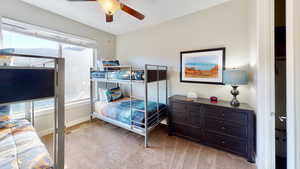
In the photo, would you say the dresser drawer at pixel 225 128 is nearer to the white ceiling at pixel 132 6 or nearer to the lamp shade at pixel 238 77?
the lamp shade at pixel 238 77

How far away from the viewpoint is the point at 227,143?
6.57 ft

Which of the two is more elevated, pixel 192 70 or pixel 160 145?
pixel 192 70

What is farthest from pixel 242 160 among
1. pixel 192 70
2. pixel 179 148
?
pixel 192 70

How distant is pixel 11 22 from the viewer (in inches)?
86.0

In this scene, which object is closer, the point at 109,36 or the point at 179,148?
the point at 179,148

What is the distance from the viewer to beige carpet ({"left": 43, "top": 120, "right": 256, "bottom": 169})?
1.80 metres

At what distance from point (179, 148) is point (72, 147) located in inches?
77.7

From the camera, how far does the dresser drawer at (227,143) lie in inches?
74.4

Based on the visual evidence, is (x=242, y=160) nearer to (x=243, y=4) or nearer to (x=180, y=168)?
(x=180, y=168)

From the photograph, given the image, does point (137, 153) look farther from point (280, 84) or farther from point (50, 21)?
point (50, 21)

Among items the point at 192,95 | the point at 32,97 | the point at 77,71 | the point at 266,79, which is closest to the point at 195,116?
the point at 192,95

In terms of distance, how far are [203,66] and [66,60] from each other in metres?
3.32

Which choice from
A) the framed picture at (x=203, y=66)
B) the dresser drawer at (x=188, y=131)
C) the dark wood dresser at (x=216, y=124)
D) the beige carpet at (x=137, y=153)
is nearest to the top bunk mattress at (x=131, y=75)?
Answer: the framed picture at (x=203, y=66)

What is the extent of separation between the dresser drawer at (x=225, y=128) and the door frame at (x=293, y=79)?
1045 millimetres
